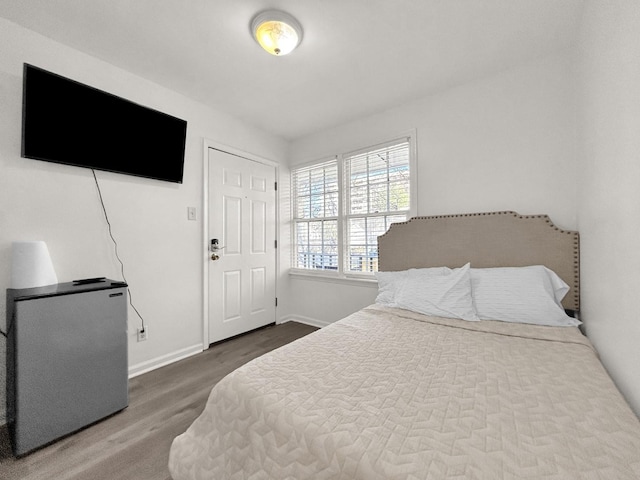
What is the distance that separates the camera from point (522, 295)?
179cm

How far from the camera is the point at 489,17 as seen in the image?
172 centimetres

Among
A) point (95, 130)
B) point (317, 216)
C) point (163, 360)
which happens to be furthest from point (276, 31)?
point (163, 360)

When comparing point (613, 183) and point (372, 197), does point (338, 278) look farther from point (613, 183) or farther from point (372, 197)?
point (613, 183)

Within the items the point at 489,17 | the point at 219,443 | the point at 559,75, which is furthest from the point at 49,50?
the point at 559,75

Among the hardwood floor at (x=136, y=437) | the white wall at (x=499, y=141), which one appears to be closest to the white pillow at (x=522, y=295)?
the white wall at (x=499, y=141)

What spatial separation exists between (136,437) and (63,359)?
0.62m

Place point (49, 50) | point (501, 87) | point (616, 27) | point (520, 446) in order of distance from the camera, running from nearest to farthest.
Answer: point (520, 446) → point (616, 27) → point (49, 50) → point (501, 87)

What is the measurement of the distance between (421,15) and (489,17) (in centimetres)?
44

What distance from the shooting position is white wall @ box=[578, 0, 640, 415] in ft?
3.25

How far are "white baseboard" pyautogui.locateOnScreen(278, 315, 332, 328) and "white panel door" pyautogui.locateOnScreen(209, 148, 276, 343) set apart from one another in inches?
8.5

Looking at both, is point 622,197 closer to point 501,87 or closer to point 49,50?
point 501,87

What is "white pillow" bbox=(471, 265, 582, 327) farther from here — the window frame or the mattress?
the window frame

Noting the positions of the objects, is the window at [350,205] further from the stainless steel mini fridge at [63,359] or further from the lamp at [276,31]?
the stainless steel mini fridge at [63,359]


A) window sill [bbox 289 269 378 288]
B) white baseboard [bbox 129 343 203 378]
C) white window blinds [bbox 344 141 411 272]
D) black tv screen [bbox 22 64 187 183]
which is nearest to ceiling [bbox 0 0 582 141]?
black tv screen [bbox 22 64 187 183]
